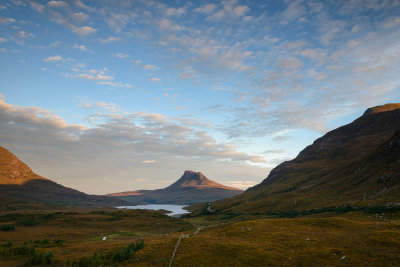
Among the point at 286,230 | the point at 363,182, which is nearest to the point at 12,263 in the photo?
the point at 286,230

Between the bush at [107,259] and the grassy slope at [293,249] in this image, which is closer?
the grassy slope at [293,249]

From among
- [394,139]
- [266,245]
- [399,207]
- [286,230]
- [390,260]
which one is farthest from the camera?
[394,139]

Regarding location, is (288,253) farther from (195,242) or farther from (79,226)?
(79,226)

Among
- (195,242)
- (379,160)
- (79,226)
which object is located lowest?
(79,226)

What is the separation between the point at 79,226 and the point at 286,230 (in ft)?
255

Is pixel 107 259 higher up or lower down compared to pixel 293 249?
lower down

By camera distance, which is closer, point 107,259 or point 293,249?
point 293,249

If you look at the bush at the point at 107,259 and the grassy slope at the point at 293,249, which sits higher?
the grassy slope at the point at 293,249

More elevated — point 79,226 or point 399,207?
point 399,207

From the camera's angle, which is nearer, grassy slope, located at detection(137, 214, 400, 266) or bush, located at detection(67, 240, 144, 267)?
grassy slope, located at detection(137, 214, 400, 266)

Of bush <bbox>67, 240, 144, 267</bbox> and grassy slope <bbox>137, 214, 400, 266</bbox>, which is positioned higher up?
grassy slope <bbox>137, 214, 400, 266</bbox>

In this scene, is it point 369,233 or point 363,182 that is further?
point 363,182

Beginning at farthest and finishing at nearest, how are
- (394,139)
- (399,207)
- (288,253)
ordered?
(394,139)
(399,207)
(288,253)

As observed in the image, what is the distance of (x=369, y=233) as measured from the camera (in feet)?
116
